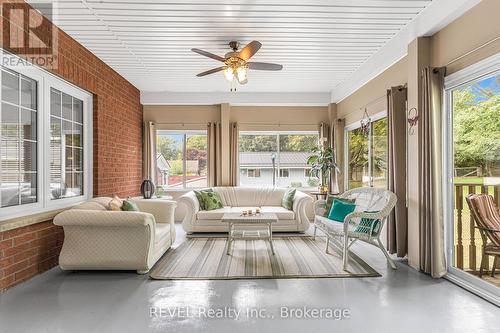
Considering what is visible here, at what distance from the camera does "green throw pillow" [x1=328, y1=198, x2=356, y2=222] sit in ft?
14.1

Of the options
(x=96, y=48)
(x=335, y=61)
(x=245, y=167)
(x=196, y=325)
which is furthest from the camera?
(x=245, y=167)

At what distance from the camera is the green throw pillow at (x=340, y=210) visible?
429cm

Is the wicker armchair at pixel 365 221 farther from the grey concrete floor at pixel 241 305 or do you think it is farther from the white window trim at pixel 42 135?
the white window trim at pixel 42 135

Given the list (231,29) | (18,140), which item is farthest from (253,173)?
(18,140)

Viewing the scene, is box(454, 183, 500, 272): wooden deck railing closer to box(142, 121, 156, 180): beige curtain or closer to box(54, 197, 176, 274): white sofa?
box(54, 197, 176, 274): white sofa

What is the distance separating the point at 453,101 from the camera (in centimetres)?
330

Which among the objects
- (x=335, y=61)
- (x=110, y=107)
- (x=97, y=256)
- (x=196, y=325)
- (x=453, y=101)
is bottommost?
(x=196, y=325)

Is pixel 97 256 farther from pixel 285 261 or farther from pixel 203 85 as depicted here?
pixel 203 85

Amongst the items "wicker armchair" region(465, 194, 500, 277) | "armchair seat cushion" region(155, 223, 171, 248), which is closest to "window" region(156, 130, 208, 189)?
"armchair seat cushion" region(155, 223, 171, 248)

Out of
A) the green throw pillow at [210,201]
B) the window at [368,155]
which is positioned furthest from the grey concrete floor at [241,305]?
the green throw pillow at [210,201]

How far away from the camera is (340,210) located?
435 centimetres

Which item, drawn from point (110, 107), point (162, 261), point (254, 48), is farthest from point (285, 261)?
point (110, 107)

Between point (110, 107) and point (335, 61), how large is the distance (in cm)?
374

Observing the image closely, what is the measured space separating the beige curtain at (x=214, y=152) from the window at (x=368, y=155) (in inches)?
107
